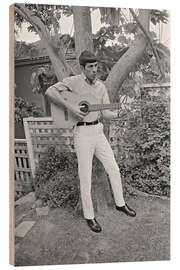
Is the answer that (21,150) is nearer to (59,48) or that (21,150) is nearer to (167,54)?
(59,48)

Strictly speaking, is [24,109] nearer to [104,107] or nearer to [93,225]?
[104,107]

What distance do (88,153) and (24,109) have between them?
631mm

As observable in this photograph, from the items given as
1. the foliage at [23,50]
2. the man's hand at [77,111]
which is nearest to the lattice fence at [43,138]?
the man's hand at [77,111]

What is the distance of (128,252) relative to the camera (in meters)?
4.60

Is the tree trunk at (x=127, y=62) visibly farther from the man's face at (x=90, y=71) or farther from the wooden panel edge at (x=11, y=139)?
the wooden panel edge at (x=11, y=139)

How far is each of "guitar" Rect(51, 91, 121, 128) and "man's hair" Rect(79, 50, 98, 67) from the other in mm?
280

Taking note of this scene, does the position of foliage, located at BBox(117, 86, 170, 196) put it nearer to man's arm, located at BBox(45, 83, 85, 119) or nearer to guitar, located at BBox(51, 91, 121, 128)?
guitar, located at BBox(51, 91, 121, 128)

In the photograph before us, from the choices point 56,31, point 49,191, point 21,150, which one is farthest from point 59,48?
point 49,191

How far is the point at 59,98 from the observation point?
4434mm

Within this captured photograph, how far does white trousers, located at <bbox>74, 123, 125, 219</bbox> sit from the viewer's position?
4.51 metres

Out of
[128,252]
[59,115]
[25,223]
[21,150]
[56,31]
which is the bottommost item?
[128,252]

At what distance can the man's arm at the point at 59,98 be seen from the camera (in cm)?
443

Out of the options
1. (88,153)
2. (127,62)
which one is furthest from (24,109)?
(127,62)
